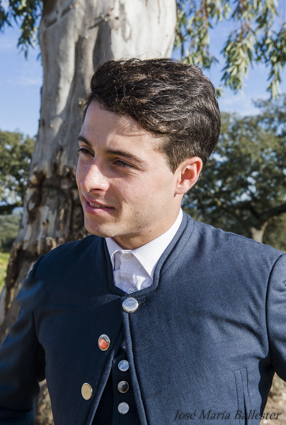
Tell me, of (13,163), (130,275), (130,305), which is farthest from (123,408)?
(13,163)

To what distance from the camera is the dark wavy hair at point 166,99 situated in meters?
1.33

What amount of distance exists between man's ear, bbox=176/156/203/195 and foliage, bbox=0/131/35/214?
993 inches

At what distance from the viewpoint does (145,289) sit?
1.36 meters

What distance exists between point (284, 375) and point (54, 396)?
77cm

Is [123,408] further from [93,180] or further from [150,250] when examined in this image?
[93,180]

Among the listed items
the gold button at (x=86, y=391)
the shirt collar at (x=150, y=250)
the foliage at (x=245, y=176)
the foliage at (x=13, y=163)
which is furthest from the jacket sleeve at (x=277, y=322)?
the foliage at (x=13, y=163)

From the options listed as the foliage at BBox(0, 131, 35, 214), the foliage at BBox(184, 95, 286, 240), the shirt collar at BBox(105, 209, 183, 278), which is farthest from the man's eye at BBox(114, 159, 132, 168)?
the foliage at BBox(0, 131, 35, 214)

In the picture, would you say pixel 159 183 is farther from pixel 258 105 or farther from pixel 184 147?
pixel 258 105

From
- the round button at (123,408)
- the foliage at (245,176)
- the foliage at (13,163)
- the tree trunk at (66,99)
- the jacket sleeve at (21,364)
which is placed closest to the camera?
the round button at (123,408)

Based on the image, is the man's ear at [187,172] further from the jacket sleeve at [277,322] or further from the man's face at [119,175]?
the jacket sleeve at [277,322]

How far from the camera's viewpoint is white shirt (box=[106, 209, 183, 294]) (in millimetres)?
1410

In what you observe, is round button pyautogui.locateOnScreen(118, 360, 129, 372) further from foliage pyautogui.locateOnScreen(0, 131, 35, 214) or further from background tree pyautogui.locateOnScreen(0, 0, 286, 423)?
foliage pyautogui.locateOnScreen(0, 131, 35, 214)

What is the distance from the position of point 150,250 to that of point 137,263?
0.06m

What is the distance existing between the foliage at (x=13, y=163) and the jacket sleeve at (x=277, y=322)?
2551cm
